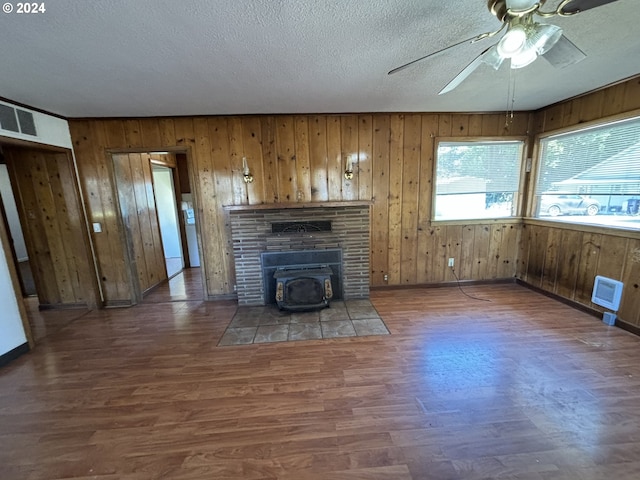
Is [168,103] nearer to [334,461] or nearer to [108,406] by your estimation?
[108,406]

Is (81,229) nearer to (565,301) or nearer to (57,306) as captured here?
(57,306)

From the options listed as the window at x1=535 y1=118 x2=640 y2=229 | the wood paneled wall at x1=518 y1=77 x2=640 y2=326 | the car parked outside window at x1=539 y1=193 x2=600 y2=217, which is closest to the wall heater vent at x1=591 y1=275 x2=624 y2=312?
the wood paneled wall at x1=518 y1=77 x2=640 y2=326

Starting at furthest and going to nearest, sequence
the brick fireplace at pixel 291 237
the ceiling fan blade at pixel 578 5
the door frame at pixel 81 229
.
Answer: the brick fireplace at pixel 291 237 < the door frame at pixel 81 229 < the ceiling fan blade at pixel 578 5

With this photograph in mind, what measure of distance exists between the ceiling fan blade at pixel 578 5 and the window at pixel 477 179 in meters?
2.30

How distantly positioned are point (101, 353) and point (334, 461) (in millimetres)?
2334

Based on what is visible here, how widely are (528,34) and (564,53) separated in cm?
35

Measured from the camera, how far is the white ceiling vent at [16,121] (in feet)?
7.86

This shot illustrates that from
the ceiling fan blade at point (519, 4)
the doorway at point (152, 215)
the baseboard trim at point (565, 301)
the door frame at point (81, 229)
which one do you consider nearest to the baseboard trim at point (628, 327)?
the baseboard trim at point (565, 301)

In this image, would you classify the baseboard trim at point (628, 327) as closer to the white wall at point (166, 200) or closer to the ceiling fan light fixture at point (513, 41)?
the ceiling fan light fixture at point (513, 41)

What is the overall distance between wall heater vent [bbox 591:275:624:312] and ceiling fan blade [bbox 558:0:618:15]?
265 cm

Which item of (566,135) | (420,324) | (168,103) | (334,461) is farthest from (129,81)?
(566,135)

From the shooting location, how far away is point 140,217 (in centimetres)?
387

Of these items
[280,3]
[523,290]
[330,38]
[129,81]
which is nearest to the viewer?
[280,3]

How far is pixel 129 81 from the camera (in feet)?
7.13
